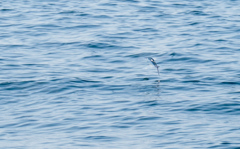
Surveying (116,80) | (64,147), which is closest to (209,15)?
(116,80)

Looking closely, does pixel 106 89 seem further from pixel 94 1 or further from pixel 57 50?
pixel 94 1

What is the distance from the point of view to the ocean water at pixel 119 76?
1609 centimetres

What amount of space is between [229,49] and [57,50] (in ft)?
22.2

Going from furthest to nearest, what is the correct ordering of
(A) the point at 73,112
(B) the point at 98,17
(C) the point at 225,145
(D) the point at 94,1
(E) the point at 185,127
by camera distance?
(D) the point at 94,1 < (B) the point at 98,17 < (A) the point at 73,112 < (E) the point at 185,127 < (C) the point at 225,145

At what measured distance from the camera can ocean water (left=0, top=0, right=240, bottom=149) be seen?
16094mm

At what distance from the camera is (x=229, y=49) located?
24.2 m

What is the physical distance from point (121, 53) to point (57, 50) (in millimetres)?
2537

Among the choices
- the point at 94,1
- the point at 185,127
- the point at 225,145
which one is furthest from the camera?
the point at 94,1

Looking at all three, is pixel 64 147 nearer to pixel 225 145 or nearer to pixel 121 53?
pixel 225 145

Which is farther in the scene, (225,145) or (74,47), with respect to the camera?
(74,47)

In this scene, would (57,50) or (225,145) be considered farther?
(57,50)

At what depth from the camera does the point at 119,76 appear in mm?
20984

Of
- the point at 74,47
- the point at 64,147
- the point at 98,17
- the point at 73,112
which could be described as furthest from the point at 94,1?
the point at 64,147

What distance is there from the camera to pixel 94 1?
34344 millimetres
